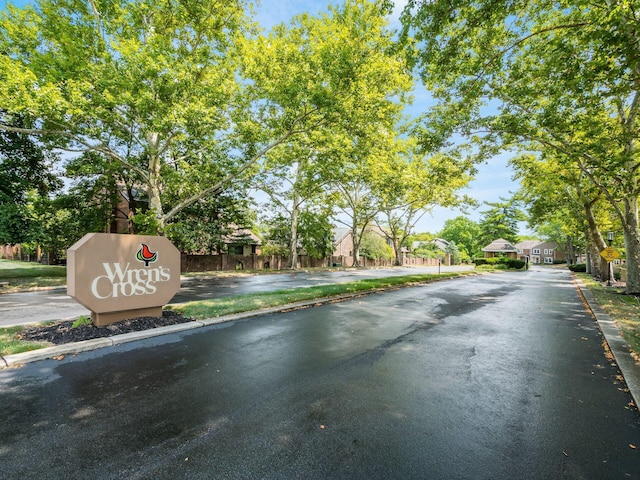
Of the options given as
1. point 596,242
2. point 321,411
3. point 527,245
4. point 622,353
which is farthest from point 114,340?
point 527,245

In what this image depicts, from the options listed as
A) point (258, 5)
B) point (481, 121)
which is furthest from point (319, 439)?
point (258, 5)

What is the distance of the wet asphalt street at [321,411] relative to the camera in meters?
2.58

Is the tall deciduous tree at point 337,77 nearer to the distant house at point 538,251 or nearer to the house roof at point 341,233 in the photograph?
the house roof at point 341,233

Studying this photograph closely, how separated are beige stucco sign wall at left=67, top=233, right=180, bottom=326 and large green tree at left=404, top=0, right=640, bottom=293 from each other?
25.6 feet

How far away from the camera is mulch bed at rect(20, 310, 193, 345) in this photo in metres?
5.68

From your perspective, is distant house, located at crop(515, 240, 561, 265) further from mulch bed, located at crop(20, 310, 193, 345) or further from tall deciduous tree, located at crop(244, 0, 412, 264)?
mulch bed, located at crop(20, 310, 193, 345)

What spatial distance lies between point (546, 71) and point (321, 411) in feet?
35.5

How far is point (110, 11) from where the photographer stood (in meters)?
12.3

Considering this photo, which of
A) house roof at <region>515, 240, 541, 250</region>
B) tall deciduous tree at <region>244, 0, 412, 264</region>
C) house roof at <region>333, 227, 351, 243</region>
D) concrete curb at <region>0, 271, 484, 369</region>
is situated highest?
tall deciduous tree at <region>244, 0, 412, 264</region>

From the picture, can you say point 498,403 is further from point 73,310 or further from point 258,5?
point 258,5

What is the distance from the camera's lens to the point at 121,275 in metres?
6.50

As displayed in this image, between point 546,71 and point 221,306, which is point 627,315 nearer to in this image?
point 546,71

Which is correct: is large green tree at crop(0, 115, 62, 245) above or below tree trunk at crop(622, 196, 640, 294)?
above

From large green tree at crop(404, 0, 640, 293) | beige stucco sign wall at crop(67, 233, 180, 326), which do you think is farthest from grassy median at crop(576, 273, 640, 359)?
beige stucco sign wall at crop(67, 233, 180, 326)
